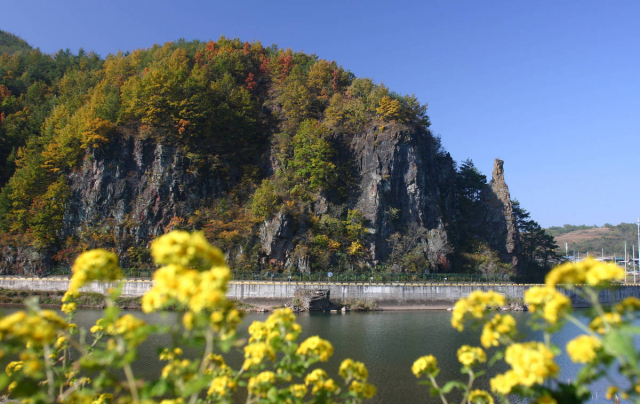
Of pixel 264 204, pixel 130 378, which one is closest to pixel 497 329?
pixel 130 378

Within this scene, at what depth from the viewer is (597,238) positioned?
15250cm

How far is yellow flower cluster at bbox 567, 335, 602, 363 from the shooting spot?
10.3 ft

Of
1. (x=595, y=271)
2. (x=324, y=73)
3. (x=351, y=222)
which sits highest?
(x=324, y=73)

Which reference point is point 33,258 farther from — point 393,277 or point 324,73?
point 324,73

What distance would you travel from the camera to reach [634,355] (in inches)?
106

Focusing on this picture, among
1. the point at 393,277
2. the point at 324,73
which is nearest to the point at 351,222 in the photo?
the point at 393,277

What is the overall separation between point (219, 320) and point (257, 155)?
53.4 meters

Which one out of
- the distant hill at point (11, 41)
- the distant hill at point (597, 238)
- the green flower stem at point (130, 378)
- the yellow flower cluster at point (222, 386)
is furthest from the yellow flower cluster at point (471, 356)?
the distant hill at point (597, 238)

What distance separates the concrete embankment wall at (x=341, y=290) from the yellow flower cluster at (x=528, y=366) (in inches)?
1346

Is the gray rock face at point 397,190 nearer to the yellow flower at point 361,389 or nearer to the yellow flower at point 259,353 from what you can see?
the yellow flower at point 361,389

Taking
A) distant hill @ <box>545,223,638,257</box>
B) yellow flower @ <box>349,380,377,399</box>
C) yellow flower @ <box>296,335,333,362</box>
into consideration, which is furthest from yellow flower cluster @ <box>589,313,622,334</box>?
distant hill @ <box>545,223,638,257</box>

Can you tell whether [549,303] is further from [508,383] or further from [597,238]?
[597,238]

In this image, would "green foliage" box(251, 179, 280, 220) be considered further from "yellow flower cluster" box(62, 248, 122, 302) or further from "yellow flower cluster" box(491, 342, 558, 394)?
"yellow flower cluster" box(491, 342, 558, 394)

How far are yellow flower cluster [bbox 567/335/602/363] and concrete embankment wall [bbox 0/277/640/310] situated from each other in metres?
34.5
